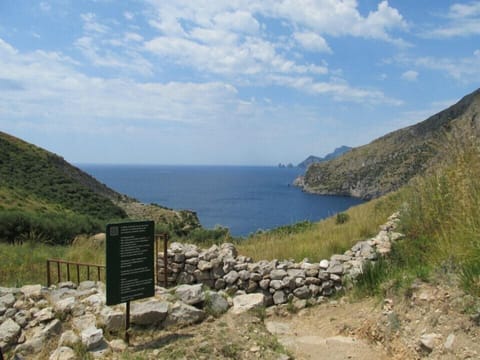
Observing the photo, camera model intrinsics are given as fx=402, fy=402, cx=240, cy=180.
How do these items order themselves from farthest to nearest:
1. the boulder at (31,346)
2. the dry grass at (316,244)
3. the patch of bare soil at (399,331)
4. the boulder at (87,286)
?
the dry grass at (316,244)
the boulder at (87,286)
the boulder at (31,346)
the patch of bare soil at (399,331)

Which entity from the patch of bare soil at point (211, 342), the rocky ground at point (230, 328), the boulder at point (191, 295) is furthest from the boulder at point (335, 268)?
the boulder at point (191, 295)

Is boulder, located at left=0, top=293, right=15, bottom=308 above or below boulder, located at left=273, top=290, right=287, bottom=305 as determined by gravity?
above

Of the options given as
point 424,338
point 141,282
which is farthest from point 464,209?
point 141,282

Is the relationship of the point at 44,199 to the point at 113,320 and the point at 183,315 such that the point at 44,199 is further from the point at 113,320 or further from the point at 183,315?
the point at 183,315

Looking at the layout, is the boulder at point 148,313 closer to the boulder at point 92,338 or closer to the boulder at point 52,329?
the boulder at point 92,338

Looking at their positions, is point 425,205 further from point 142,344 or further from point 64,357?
point 64,357

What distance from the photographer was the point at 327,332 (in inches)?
226

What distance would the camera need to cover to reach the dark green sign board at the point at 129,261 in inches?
195

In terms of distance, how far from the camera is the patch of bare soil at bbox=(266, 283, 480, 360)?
429 cm

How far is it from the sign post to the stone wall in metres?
2.85

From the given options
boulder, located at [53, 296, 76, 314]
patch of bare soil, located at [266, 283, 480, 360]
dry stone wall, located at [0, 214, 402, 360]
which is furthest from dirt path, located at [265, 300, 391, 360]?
boulder, located at [53, 296, 76, 314]

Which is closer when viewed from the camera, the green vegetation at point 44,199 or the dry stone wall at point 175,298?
the dry stone wall at point 175,298

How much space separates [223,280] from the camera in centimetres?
826

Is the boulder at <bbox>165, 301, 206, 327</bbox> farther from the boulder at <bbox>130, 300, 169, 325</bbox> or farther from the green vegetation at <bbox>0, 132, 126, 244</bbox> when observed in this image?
the green vegetation at <bbox>0, 132, 126, 244</bbox>
